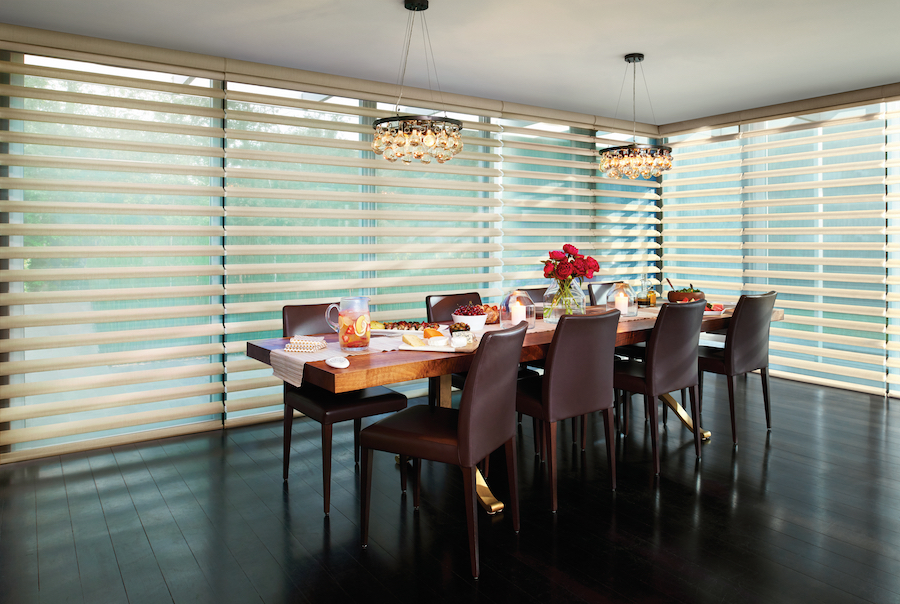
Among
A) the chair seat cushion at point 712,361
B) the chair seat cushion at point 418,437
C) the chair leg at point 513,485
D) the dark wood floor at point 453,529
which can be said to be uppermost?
the chair seat cushion at point 712,361

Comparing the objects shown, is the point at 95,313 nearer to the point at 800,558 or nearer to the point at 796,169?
the point at 800,558

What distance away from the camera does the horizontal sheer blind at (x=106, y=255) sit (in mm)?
3568

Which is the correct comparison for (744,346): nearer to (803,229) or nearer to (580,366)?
(580,366)

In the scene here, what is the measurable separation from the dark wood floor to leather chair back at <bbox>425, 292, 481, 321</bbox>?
3.12ft

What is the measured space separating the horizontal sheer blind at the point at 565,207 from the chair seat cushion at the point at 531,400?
2.50 metres

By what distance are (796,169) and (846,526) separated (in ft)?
12.9

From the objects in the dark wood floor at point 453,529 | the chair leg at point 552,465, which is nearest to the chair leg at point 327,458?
the dark wood floor at point 453,529

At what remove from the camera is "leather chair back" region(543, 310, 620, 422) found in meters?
2.76

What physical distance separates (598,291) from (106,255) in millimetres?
3574

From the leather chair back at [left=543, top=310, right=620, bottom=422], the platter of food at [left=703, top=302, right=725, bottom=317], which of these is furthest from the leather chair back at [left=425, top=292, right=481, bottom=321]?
the platter of food at [left=703, top=302, right=725, bottom=317]

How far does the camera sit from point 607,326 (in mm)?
2904

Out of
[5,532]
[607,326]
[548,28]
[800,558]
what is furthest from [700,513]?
[5,532]

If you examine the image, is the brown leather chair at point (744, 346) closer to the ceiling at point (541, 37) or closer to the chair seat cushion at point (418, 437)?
the ceiling at point (541, 37)

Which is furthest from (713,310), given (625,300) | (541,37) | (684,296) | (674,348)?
(541,37)
